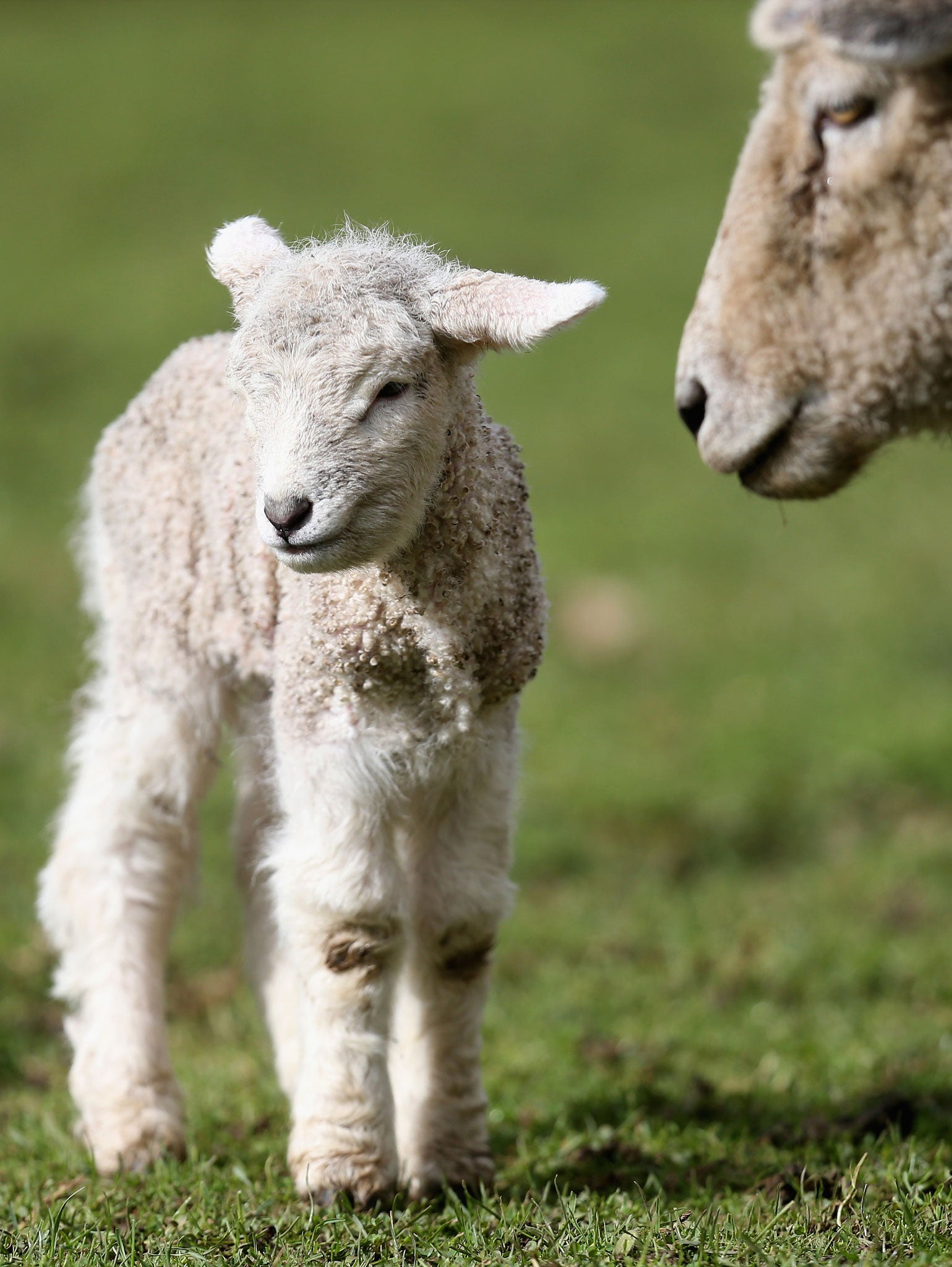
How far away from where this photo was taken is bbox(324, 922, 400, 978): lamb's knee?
3.90 m

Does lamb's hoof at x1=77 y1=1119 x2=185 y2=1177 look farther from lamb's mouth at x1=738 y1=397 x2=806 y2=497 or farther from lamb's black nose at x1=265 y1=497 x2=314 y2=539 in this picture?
lamb's mouth at x1=738 y1=397 x2=806 y2=497

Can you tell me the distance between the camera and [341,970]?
391cm

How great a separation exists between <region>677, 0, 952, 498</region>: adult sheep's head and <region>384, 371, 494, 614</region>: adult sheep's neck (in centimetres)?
51

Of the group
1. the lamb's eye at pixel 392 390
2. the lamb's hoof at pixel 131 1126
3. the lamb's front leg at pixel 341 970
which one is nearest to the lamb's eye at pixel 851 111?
the lamb's eye at pixel 392 390

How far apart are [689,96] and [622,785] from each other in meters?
18.1

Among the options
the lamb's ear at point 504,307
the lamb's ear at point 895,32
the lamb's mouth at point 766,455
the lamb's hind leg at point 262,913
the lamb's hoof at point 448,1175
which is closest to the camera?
the lamb's ear at point 895,32

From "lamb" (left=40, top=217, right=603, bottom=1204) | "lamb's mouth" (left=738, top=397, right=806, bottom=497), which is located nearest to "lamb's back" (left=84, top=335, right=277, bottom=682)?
"lamb" (left=40, top=217, right=603, bottom=1204)

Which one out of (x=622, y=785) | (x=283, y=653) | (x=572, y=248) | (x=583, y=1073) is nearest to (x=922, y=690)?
(x=622, y=785)

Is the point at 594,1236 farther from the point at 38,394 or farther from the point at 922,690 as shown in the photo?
the point at 38,394

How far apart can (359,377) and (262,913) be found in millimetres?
1943

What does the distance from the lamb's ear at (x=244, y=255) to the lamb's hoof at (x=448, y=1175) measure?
7.18ft

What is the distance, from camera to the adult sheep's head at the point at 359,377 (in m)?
3.38

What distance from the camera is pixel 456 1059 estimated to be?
165 inches

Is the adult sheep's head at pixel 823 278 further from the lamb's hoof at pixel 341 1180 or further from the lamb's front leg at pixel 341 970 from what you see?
the lamb's hoof at pixel 341 1180
